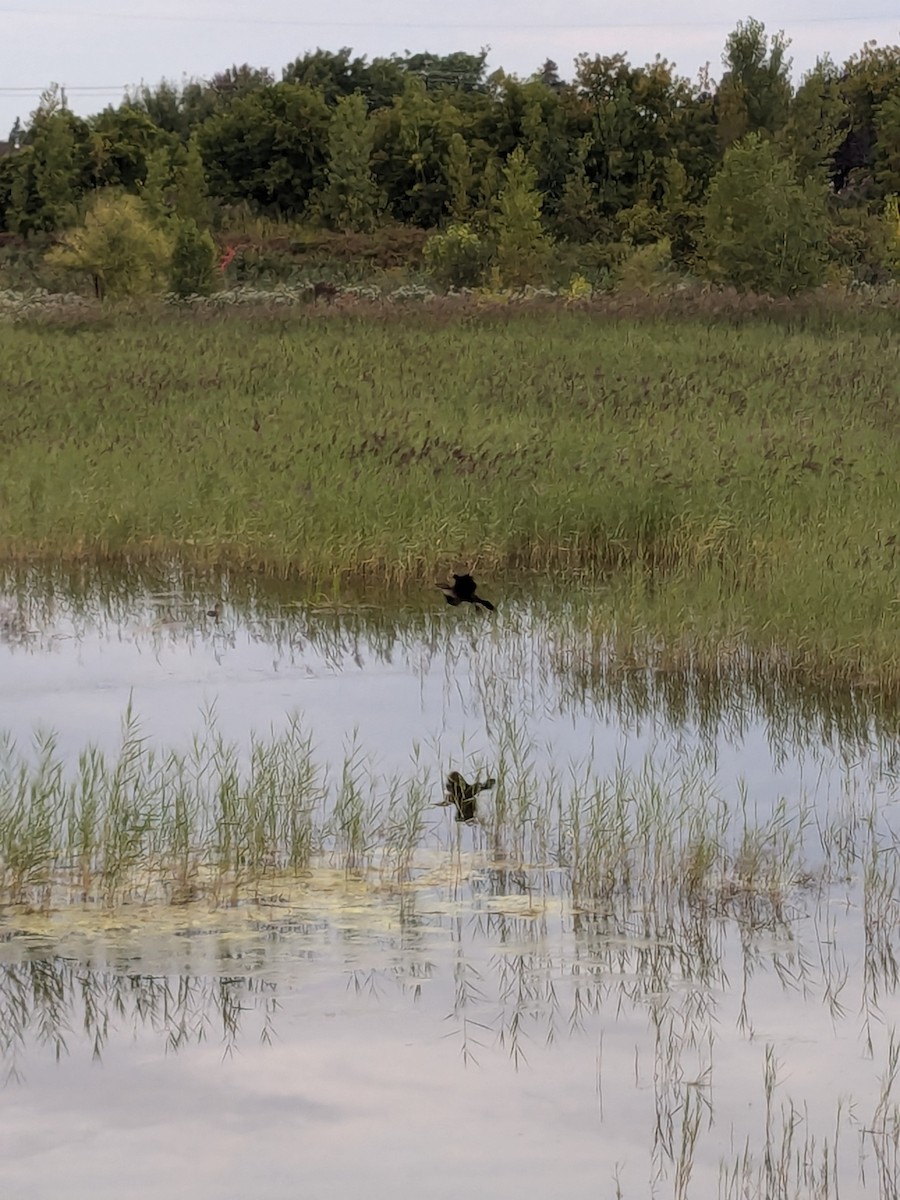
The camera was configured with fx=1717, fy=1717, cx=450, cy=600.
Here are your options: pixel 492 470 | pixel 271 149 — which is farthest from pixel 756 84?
pixel 492 470

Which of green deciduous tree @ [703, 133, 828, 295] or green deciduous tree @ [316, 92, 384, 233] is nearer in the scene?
green deciduous tree @ [703, 133, 828, 295]

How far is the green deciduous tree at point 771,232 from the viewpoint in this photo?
1061 inches

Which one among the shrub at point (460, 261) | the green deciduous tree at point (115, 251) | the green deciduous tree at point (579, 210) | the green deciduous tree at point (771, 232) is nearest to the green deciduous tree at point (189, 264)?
the green deciduous tree at point (115, 251)

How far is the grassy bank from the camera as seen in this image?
989 cm

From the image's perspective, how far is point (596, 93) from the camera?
51750 mm

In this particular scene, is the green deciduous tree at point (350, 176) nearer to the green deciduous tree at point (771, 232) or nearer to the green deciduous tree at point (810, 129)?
the green deciduous tree at point (810, 129)

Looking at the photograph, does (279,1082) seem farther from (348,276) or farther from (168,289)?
(348,276)

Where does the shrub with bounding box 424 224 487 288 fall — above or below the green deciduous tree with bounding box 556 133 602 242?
below

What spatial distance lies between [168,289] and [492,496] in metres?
23.2

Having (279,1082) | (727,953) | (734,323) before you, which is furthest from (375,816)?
(734,323)

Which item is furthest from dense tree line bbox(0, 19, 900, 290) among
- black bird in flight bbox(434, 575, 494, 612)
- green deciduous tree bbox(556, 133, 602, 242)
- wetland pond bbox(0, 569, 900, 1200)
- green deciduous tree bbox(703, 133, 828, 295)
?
wetland pond bbox(0, 569, 900, 1200)

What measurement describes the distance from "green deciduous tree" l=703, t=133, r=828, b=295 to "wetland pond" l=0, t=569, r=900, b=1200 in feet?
65.1

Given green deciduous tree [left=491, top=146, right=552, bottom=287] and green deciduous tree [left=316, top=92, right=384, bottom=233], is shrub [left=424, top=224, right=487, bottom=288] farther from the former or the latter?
green deciduous tree [left=316, top=92, right=384, bottom=233]

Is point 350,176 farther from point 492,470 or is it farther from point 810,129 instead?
point 492,470
